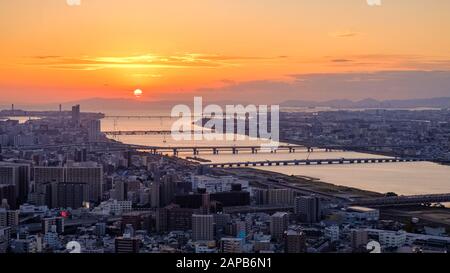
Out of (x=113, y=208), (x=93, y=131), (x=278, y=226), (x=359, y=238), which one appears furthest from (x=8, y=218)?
(x=93, y=131)

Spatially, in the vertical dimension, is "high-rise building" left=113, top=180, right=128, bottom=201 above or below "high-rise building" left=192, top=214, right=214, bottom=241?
above

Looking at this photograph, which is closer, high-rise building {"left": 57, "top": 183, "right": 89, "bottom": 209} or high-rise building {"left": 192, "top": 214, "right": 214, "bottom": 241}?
high-rise building {"left": 192, "top": 214, "right": 214, "bottom": 241}

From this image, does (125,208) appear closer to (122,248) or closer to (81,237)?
(81,237)

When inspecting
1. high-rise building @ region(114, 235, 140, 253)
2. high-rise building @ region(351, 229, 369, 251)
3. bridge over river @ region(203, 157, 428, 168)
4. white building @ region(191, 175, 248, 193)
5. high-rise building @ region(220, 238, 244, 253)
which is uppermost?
bridge over river @ region(203, 157, 428, 168)

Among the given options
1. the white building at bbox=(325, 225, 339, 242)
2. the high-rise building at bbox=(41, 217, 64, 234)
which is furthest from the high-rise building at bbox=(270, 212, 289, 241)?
the high-rise building at bbox=(41, 217, 64, 234)

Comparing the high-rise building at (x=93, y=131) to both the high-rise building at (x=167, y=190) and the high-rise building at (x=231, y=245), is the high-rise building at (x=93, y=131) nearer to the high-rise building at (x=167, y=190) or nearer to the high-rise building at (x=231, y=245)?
the high-rise building at (x=167, y=190)

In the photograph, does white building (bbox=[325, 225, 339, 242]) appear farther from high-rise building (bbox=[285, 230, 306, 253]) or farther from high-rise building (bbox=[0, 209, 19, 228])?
high-rise building (bbox=[0, 209, 19, 228])
